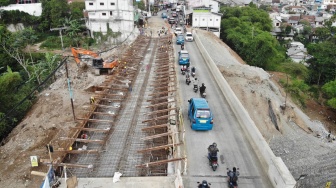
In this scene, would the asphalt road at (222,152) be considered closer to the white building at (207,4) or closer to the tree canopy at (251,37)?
the tree canopy at (251,37)

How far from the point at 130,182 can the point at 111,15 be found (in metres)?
46.0

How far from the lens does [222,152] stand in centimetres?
1667

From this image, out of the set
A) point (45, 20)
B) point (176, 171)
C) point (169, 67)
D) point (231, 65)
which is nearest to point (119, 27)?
point (45, 20)

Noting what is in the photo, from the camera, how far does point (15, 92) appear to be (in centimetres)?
2802

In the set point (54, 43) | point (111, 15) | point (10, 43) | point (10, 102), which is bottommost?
point (10, 102)

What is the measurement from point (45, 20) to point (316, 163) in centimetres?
5709

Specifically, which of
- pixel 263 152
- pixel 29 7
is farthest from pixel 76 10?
pixel 263 152

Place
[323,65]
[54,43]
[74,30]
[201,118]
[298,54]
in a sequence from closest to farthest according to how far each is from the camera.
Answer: [201,118] < [323,65] < [74,30] < [54,43] < [298,54]

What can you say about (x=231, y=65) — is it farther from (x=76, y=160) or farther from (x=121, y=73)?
(x=76, y=160)

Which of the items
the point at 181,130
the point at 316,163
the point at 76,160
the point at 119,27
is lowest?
the point at 316,163

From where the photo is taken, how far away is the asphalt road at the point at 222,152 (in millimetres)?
14219

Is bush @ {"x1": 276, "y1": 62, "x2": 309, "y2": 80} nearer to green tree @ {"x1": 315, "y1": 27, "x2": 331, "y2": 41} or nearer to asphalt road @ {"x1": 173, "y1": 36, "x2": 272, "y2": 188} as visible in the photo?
green tree @ {"x1": 315, "y1": 27, "x2": 331, "y2": 41}

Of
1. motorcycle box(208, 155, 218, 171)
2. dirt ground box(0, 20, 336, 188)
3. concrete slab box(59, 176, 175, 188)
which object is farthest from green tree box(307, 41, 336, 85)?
concrete slab box(59, 176, 175, 188)

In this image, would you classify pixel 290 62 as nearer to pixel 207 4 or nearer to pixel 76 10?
pixel 207 4
